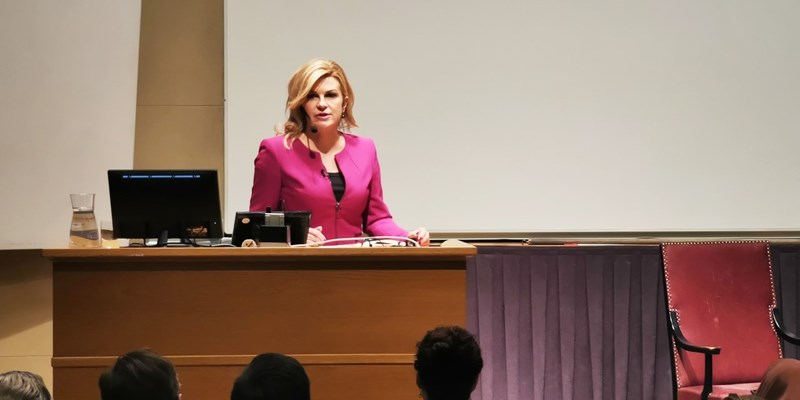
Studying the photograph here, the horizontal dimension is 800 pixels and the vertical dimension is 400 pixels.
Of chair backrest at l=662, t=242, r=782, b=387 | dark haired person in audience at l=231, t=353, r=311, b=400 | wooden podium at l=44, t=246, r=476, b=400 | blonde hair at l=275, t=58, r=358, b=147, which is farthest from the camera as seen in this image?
chair backrest at l=662, t=242, r=782, b=387

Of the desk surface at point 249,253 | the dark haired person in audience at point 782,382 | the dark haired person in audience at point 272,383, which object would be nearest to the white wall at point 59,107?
the desk surface at point 249,253

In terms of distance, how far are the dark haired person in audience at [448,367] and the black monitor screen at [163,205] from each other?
0.91 metres

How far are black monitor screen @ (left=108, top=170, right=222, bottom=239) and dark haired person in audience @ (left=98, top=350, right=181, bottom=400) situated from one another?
799mm

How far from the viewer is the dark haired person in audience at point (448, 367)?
6.23 ft

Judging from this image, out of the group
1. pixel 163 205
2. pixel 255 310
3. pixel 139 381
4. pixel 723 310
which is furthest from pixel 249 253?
pixel 723 310

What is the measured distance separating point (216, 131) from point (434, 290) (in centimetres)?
235

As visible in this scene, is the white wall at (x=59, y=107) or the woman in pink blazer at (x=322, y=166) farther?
the white wall at (x=59, y=107)

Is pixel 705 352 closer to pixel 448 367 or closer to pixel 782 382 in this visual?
pixel 782 382

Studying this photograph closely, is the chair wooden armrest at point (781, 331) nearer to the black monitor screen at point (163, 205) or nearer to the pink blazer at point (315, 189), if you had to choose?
the pink blazer at point (315, 189)

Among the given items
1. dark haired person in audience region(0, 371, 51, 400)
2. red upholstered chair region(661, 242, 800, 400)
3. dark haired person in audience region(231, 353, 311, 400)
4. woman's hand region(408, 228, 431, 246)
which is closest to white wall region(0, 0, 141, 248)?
woman's hand region(408, 228, 431, 246)

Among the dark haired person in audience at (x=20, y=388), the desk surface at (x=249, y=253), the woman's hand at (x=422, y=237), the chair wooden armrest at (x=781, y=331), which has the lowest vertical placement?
the chair wooden armrest at (x=781, y=331)

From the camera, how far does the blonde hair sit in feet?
10.2

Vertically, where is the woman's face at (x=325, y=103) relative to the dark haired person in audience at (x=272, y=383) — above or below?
above

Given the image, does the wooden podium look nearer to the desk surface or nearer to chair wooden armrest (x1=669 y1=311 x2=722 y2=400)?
the desk surface
